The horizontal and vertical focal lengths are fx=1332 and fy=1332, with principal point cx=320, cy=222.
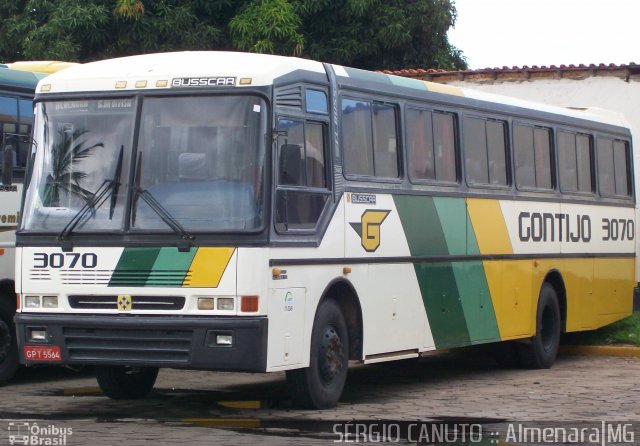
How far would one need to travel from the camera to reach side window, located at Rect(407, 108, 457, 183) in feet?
45.1

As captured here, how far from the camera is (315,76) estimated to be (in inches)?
473

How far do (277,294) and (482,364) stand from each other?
7103mm

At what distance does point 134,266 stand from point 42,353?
1.12 metres

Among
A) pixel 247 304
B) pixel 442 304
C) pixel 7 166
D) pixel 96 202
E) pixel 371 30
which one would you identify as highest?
pixel 371 30

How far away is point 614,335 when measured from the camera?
745 inches

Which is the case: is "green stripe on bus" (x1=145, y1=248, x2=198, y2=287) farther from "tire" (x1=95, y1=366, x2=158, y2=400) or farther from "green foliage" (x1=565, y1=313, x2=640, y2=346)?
"green foliage" (x1=565, y1=313, x2=640, y2=346)

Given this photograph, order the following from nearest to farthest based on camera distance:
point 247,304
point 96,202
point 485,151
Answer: point 247,304 < point 96,202 < point 485,151

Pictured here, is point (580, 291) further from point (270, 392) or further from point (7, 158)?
point (7, 158)

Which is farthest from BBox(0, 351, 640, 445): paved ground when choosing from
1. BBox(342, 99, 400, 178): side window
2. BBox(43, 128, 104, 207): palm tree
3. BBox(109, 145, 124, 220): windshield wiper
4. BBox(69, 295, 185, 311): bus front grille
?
BBox(342, 99, 400, 178): side window

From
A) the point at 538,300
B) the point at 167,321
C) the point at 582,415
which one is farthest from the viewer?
the point at 538,300

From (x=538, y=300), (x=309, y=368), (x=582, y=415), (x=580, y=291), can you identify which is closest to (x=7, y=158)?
(x=309, y=368)

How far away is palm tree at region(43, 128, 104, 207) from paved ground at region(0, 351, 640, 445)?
6.22ft

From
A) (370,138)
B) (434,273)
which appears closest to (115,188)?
(370,138)

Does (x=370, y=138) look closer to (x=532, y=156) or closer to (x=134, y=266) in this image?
(x=134, y=266)
